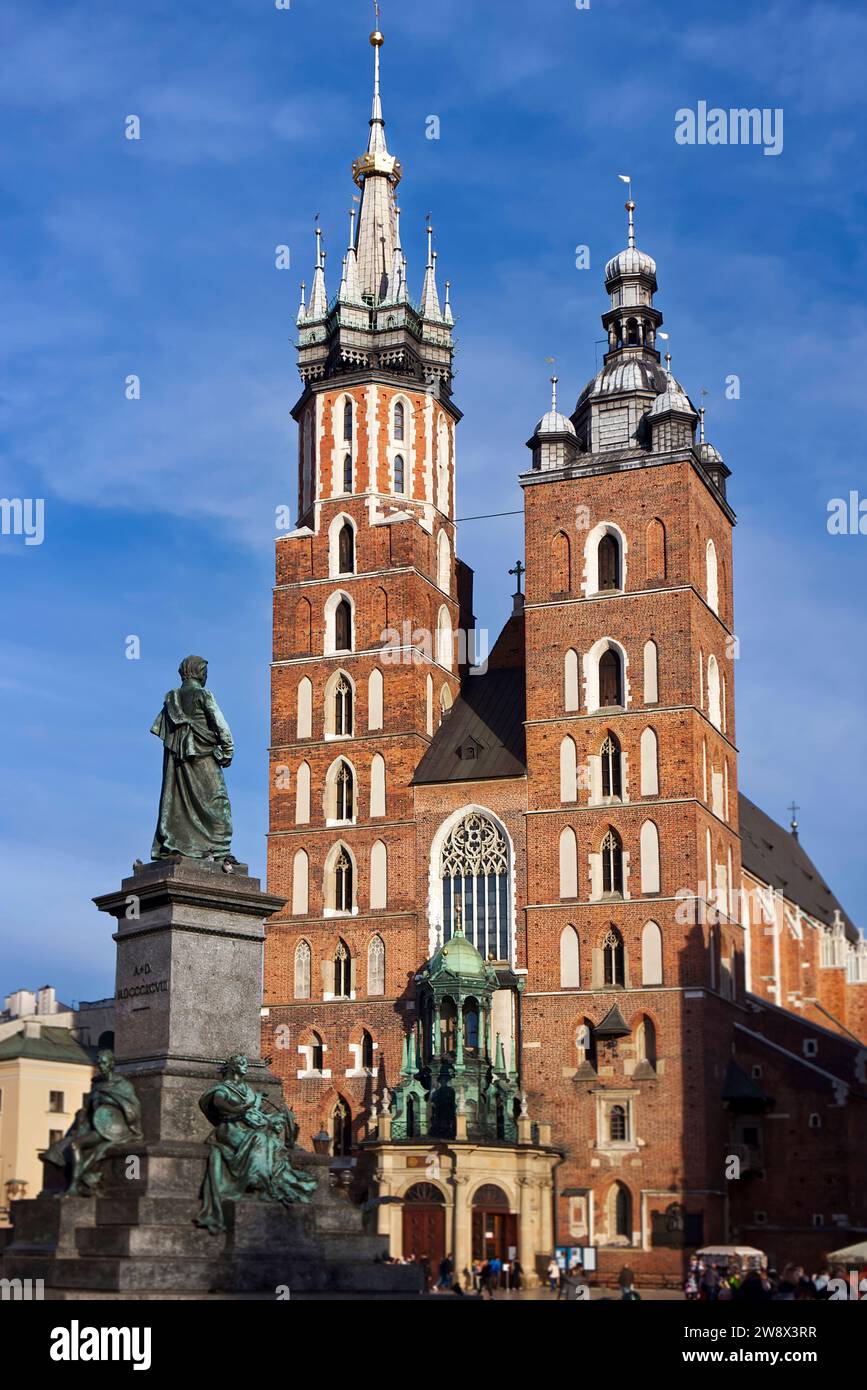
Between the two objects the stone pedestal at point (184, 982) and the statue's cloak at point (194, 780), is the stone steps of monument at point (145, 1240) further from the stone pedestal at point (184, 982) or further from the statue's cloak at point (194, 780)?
the statue's cloak at point (194, 780)

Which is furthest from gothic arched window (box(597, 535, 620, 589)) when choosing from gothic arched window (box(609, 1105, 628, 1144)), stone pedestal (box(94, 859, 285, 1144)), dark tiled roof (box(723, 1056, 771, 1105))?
stone pedestal (box(94, 859, 285, 1144))

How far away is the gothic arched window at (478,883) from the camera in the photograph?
4812 cm

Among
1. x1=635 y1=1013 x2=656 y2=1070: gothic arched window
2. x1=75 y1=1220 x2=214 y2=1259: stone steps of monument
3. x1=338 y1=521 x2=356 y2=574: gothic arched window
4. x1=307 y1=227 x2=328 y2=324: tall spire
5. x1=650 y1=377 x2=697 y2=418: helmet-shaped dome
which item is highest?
x1=307 y1=227 x2=328 y2=324: tall spire

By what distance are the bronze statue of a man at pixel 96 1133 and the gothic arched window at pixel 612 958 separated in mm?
30087

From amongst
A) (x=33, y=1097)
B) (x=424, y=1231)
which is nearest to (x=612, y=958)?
(x=424, y=1231)

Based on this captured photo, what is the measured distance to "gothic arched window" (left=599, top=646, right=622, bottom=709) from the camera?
1922 inches

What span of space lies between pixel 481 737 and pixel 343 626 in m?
5.30

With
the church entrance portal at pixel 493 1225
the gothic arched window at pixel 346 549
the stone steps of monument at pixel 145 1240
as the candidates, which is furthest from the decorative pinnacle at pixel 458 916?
the stone steps of monument at pixel 145 1240

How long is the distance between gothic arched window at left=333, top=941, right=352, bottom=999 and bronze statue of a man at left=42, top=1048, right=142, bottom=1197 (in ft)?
105

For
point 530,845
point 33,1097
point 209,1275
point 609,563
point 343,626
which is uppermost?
point 609,563

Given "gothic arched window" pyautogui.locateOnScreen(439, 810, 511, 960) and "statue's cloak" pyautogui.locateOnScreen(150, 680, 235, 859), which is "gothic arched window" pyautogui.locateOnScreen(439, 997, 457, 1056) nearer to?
"gothic arched window" pyautogui.locateOnScreen(439, 810, 511, 960)

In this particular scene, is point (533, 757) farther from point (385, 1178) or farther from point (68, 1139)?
point (68, 1139)

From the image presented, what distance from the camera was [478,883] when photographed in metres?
48.4

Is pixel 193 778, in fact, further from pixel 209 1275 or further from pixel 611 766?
pixel 611 766
